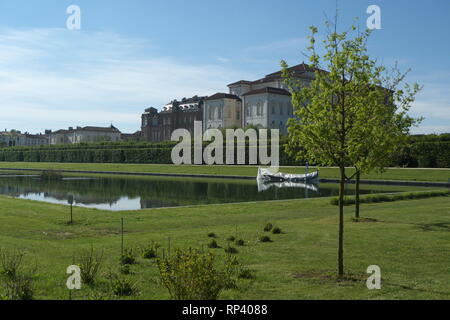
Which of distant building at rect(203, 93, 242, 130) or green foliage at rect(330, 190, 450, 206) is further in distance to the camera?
distant building at rect(203, 93, 242, 130)

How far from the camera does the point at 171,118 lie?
115750 millimetres

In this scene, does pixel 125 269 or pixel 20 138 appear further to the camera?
pixel 20 138

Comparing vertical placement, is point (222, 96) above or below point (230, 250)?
above

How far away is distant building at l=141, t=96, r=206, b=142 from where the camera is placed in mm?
110438

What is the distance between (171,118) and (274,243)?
4141 inches

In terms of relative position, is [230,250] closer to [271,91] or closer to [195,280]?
[195,280]

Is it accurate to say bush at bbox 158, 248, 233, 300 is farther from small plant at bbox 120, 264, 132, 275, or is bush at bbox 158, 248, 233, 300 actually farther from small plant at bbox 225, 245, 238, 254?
small plant at bbox 225, 245, 238, 254

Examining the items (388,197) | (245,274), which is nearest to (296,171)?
(388,197)

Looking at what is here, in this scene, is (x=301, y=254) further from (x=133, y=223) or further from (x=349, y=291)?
(x=133, y=223)

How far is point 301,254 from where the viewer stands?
11000mm

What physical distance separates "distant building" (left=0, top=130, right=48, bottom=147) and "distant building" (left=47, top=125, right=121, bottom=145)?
1010 inches

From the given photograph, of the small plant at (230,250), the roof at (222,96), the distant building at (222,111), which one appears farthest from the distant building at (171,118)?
the small plant at (230,250)

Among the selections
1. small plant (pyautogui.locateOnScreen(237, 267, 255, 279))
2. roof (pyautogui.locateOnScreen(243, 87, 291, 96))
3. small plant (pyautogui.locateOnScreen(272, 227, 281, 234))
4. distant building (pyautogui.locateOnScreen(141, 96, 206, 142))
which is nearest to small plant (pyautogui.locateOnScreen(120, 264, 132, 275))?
small plant (pyautogui.locateOnScreen(237, 267, 255, 279))

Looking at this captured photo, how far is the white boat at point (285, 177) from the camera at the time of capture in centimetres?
4019
